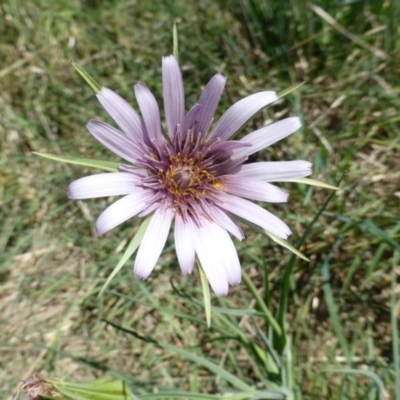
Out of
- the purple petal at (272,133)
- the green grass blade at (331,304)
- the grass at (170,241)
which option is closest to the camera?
the purple petal at (272,133)

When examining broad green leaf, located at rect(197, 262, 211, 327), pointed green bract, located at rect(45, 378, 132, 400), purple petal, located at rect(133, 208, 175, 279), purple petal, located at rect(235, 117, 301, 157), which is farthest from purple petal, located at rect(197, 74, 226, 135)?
pointed green bract, located at rect(45, 378, 132, 400)

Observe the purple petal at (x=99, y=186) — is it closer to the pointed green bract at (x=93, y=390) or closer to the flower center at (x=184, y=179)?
the flower center at (x=184, y=179)

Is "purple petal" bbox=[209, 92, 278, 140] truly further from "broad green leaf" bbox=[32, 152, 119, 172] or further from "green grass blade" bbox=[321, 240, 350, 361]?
"green grass blade" bbox=[321, 240, 350, 361]

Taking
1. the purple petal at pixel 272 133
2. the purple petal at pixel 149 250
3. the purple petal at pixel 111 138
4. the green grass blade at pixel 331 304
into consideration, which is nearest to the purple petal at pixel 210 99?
the purple petal at pixel 272 133

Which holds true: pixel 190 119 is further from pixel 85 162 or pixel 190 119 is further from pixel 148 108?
pixel 85 162

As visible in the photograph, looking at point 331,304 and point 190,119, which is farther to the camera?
point 331,304

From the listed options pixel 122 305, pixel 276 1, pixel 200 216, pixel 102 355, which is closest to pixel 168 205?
pixel 200 216

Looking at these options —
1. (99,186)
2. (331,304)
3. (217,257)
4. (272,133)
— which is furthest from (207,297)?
(331,304)
